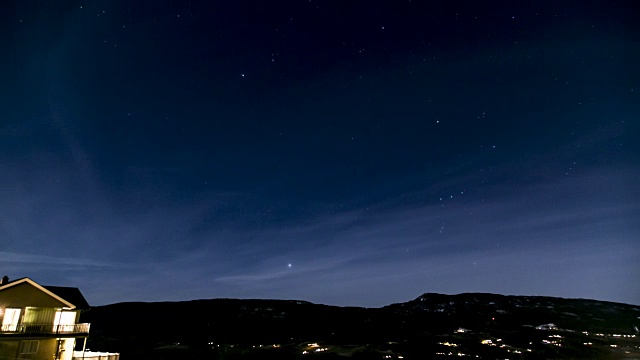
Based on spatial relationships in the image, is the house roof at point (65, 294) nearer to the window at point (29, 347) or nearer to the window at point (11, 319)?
the window at point (11, 319)

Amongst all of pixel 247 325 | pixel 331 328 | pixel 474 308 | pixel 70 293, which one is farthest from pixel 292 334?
pixel 70 293

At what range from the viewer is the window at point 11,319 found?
31391 millimetres

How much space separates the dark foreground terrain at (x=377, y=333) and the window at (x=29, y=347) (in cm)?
5097

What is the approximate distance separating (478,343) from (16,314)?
92.1m

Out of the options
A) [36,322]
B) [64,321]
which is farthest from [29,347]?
[64,321]

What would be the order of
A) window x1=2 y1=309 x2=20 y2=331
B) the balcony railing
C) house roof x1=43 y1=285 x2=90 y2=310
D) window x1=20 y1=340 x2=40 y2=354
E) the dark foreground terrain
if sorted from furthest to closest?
the dark foreground terrain
house roof x1=43 y1=285 x2=90 y2=310
window x1=20 y1=340 x2=40 y2=354
window x1=2 y1=309 x2=20 y2=331
the balcony railing

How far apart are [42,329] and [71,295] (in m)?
4.83

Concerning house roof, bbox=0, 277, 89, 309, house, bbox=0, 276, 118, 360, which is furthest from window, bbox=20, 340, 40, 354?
house roof, bbox=0, 277, 89, 309

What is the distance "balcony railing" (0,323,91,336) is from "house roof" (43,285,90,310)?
2.10 metres

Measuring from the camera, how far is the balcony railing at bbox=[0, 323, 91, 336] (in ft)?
102

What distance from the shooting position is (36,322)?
34.0m

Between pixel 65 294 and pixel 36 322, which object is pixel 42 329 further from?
pixel 65 294

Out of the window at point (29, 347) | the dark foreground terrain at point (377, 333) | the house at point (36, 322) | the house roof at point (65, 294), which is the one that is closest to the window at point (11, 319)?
the house at point (36, 322)

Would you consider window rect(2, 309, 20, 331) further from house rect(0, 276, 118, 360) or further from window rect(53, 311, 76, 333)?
window rect(53, 311, 76, 333)
